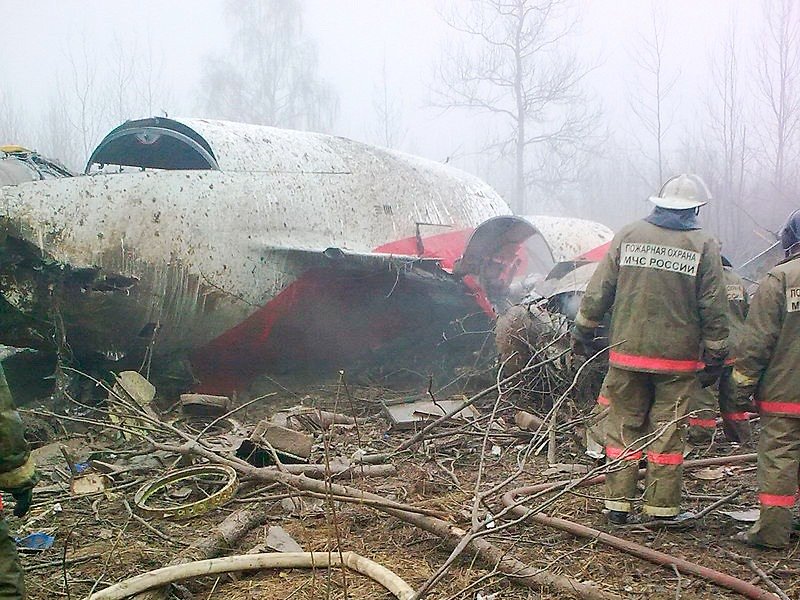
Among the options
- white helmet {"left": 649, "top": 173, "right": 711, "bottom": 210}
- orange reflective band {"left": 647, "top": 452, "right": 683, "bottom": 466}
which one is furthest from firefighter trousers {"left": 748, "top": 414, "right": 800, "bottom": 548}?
white helmet {"left": 649, "top": 173, "right": 711, "bottom": 210}

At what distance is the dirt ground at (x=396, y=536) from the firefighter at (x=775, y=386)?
215 mm

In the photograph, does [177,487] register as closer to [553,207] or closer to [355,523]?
[355,523]

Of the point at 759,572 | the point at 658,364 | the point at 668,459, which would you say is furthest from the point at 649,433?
the point at 759,572

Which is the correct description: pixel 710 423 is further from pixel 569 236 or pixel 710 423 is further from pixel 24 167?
pixel 24 167

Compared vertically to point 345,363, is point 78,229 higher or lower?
higher

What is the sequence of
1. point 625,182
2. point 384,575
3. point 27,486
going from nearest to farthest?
1. point 27,486
2. point 384,575
3. point 625,182

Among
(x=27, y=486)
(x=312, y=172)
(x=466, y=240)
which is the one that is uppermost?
(x=312, y=172)

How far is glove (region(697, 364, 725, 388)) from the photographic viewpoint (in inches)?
150

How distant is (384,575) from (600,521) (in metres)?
1.46

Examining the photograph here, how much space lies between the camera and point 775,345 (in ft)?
10.8

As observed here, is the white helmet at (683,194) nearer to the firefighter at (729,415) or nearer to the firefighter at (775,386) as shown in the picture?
the firefighter at (775,386)

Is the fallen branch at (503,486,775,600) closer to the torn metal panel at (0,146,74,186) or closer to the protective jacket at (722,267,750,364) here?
the protective jacket at (722,267,750,364)

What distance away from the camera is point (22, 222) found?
4.53m

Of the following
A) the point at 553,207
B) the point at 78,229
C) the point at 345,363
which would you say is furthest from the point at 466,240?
the point at 553,207
